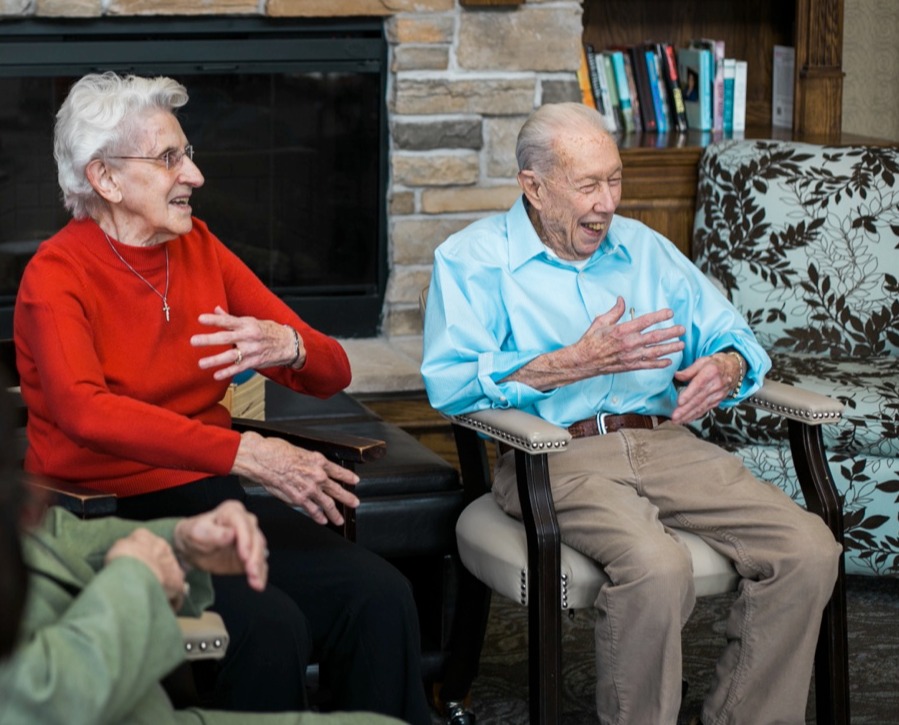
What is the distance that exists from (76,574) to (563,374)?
1090mm

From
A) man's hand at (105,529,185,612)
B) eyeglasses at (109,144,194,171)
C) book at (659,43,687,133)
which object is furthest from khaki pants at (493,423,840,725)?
book at (659,43,687,133)

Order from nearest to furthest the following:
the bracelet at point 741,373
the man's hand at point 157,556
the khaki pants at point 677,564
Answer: the man's hand at point 157,556
the khaki pants at point 677,564
the bracelet at point 741,373

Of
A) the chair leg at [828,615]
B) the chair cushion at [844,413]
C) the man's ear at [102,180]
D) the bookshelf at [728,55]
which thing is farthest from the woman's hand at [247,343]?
the bookshelf at [728,55]

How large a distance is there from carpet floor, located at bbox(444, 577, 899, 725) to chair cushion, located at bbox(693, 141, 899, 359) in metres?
0.64

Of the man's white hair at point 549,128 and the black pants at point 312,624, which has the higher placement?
the man's white hair at point 549,128

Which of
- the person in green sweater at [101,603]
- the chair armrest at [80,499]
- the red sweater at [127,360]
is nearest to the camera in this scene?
the person in green sweater at [101,603]

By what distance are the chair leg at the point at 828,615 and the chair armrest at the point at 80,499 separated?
3.99 ft

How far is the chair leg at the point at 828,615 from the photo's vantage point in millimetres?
2508

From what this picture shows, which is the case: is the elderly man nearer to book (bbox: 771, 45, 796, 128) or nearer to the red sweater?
the red sweater

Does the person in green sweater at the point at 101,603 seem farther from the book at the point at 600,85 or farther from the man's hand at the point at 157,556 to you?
the book at the point at 600,85

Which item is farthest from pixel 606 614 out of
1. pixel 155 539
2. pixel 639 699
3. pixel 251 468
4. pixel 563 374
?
pixel 155 539

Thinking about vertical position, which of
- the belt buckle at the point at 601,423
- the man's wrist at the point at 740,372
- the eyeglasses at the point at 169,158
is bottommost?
the belt buckle at the point at 601,423

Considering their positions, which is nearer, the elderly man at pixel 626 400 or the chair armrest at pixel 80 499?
the chair armrest at pixel 80 499

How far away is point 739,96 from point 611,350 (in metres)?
2.22
